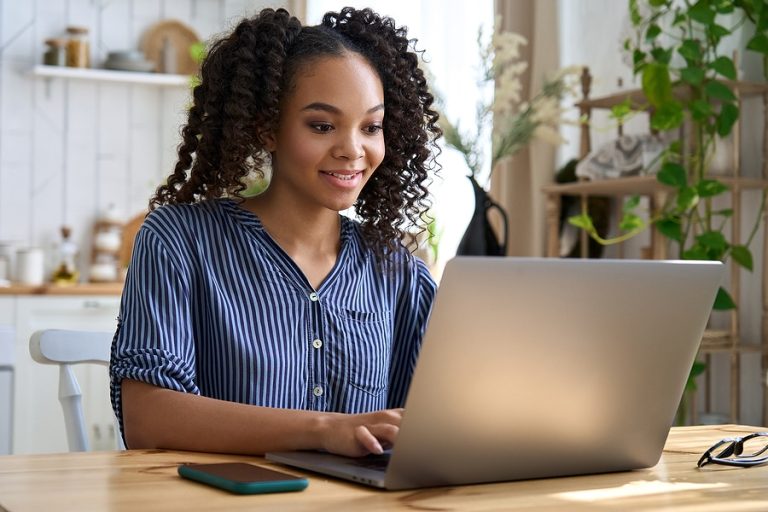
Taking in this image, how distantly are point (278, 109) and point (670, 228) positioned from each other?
1.38 m

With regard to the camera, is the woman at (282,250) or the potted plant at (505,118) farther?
the potted plant at (505,118)

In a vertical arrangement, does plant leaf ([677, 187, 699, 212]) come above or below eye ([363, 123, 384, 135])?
below

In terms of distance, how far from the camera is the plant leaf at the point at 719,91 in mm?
2562

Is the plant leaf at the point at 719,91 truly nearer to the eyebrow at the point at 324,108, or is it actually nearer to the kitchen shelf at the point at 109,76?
the eyebrow at the point at 324,108

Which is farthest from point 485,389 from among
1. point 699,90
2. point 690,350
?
point 699,90

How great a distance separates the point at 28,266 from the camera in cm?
471

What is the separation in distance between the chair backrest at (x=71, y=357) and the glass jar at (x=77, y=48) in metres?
3.53

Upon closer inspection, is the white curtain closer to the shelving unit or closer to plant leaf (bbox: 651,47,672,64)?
the shelving unit

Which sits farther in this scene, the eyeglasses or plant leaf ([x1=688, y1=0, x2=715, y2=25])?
plant leaf ([x1=688, y1=0, x2=715, y2=25])

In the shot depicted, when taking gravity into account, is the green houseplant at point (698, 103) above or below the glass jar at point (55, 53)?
below

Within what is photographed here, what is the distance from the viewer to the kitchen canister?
4.71 metres

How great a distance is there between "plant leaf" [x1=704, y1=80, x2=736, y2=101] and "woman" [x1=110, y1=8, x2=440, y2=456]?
1.07 m

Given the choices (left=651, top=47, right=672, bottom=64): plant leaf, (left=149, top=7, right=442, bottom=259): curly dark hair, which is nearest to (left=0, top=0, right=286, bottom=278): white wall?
(left=651, top=47, right=672, bottom=64): plant leaf

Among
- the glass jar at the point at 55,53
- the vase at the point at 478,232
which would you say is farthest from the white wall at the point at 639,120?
the glass jar at the point at 55,53
